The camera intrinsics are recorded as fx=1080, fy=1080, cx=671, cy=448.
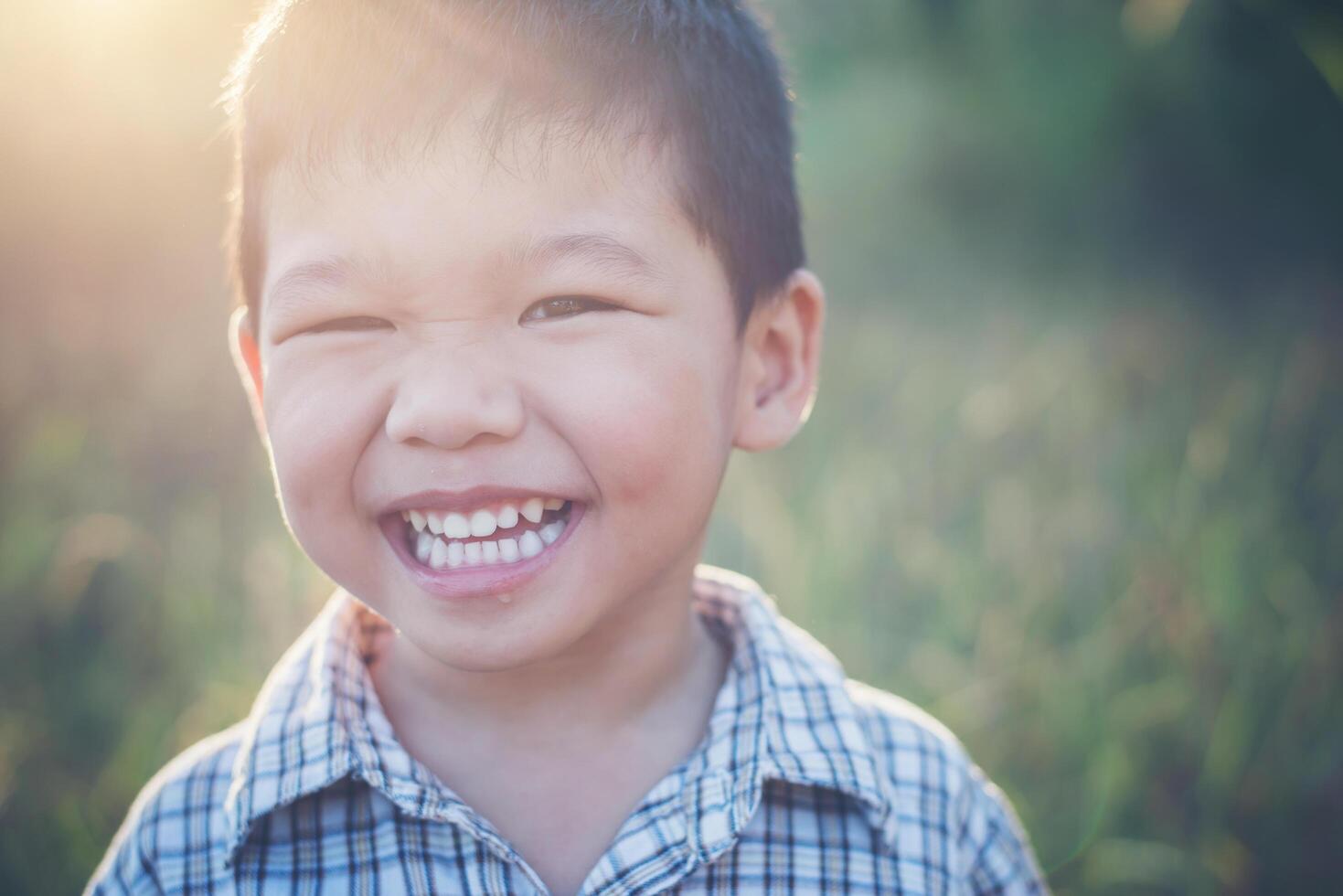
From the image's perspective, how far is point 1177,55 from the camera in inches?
177

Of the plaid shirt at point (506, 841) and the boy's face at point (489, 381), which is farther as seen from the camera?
the plaid shirt at point (506, 841)

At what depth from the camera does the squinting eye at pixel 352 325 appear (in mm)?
1187

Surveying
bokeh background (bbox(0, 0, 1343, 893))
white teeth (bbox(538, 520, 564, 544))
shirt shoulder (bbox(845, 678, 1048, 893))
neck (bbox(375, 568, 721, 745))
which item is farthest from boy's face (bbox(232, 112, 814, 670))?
bokeh background (bbox(0, 0, 1343, 893))

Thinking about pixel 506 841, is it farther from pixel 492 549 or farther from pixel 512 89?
pixel 512 89

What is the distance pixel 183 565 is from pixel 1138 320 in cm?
360

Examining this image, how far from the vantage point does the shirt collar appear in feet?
4.11

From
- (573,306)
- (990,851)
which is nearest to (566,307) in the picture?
(573,306)

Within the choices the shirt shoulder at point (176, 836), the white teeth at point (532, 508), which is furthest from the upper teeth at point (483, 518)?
the shirt shoulder at point (176, 836)

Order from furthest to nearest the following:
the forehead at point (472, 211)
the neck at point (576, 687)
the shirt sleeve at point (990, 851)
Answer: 1. the shirt sleeve at point (990, 851)
2. the neck at point (576, 687)
3. the forehead at point (472, 211)

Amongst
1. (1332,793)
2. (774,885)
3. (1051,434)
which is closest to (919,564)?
(1051,434)

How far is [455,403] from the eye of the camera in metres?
1.12

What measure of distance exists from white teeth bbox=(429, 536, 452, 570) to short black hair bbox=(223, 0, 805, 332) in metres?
0.41

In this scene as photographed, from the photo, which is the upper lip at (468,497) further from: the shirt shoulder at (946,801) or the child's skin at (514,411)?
the shirt shoulder at (946,801)


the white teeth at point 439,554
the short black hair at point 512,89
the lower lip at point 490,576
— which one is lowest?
the lower lip at point 490,576
